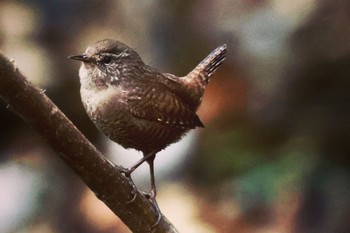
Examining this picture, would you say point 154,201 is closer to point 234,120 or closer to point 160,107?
point 160,107

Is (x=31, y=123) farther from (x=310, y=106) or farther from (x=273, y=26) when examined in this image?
(x=310, y=106)

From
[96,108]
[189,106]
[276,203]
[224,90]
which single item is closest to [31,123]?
[96,108]

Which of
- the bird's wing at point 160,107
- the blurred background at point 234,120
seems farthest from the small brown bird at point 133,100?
the blurred background at point 234,120

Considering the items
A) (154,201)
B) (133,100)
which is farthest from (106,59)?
(154,201)

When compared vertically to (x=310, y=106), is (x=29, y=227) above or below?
below

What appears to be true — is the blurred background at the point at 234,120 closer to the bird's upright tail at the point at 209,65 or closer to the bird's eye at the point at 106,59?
the bird's upright tail at the point at 209,65

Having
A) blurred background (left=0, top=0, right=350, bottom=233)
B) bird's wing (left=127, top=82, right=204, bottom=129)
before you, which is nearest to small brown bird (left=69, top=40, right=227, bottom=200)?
bird's wing (left=127, top=82, right=204, bottom=129)
